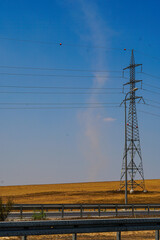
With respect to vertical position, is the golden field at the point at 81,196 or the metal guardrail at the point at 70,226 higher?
the golden field at the point at 81,196

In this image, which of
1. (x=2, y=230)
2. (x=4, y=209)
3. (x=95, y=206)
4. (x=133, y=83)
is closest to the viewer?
(x=2, y=230)

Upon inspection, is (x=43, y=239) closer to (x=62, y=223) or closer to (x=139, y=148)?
(x=62, y=223)

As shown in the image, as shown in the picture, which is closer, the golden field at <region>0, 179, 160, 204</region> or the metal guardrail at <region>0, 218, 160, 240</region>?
the metal guardrail at <region>0, 218, 160, 240</region>

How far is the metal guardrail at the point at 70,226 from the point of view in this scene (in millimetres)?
8336

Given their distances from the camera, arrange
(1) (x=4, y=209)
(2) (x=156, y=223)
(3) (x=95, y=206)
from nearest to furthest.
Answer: (2) (x=156, y=223) < (1) (x=4, y=209) < (3) (x=95, y=206)

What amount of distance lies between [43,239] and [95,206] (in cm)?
1619

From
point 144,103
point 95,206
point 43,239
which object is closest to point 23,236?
point 43,239

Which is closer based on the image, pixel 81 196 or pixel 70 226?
pixel 70 226

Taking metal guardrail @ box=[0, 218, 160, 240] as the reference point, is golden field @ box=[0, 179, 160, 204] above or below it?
above

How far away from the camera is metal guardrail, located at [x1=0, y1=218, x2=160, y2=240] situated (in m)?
8.34

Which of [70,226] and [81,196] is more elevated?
[81,196]

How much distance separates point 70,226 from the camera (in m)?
8.77

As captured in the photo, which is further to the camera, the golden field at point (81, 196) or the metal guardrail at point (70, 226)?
the golden field at point (81, 196)

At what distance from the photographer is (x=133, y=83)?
5809 cm
